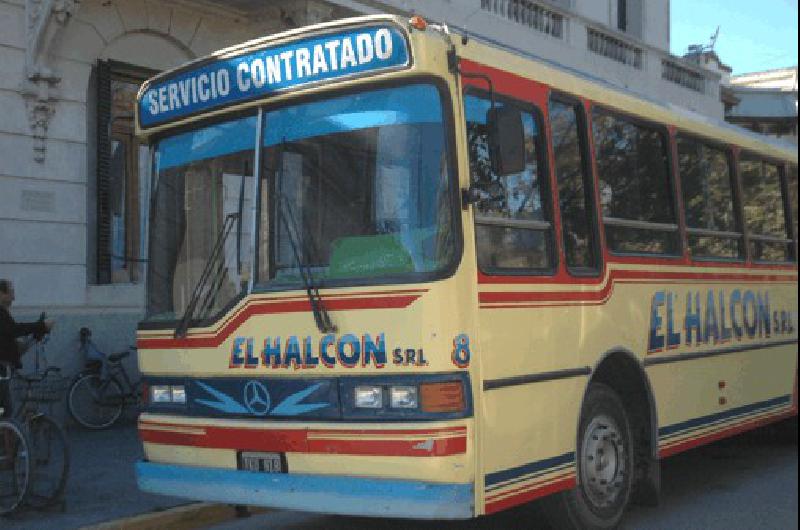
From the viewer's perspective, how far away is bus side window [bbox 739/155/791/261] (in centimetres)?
909

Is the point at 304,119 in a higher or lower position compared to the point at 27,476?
higher

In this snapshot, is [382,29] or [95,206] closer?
[382,29]

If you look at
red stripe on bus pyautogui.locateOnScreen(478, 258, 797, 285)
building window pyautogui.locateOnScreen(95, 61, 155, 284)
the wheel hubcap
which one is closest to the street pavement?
the wheel hubcap

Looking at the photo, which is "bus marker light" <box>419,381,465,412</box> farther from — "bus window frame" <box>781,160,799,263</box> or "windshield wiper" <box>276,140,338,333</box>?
"bus window frame" <box>781,160,799,263</box>

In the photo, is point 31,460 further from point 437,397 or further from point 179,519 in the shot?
point 437,397

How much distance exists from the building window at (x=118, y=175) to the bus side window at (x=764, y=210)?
7.04 m

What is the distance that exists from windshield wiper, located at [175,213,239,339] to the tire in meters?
2.29

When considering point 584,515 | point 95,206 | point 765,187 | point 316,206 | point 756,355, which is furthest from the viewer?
point 95,206

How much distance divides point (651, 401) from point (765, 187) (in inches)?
134

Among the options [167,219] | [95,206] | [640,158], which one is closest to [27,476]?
[167,219]

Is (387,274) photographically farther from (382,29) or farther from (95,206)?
(95,206)

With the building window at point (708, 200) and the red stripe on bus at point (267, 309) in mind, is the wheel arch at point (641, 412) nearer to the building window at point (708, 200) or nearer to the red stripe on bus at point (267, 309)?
the building window at point (708, 200)

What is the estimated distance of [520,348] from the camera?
577 cm

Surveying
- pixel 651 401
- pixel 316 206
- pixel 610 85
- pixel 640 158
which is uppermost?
pixel 610 85
